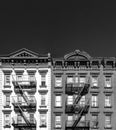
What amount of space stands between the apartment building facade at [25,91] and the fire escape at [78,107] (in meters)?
2.81

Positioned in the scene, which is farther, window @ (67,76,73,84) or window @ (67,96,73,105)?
window @ (67,76,73,84)

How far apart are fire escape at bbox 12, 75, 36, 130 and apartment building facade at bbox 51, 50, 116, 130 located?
Result: 2932mm

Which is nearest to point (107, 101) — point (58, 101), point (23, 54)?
point (58, 101)

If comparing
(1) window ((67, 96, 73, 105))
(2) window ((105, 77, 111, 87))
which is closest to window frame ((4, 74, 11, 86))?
(1) window ((67, 96, 73, 105))

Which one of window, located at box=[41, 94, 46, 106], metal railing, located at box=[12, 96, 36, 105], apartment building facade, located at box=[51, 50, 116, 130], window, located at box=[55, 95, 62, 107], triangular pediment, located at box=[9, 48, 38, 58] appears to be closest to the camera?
apartment building facade, located at box=[51, 50, 116, 130]

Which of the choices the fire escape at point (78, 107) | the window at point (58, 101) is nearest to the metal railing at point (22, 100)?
the window at point (58, 101)

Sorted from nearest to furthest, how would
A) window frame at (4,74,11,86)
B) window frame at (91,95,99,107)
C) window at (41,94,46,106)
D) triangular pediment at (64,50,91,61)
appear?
window at (41,94,46,106)
window frame at (91,95,99,107)
window frame at (4,74,11,86)
triangular pediment at (64,50,91,61)

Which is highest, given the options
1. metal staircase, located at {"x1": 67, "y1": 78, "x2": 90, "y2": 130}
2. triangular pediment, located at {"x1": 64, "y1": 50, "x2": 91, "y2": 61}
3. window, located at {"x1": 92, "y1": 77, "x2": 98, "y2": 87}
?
triangular pediment, located at {"x1": 64, "y1": 50, "x2": 91, "y2": 61}

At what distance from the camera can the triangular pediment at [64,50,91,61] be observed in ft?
155

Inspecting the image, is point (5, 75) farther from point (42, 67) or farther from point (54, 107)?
point (54, 107)

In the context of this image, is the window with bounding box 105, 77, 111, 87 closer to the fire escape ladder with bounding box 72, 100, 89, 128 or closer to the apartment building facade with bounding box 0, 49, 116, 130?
the apartment building facade with bounding box 0, 49, 116, 130

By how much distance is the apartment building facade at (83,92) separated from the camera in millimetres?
45594

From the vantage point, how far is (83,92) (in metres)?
46.2

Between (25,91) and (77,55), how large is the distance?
9051 millimetres
